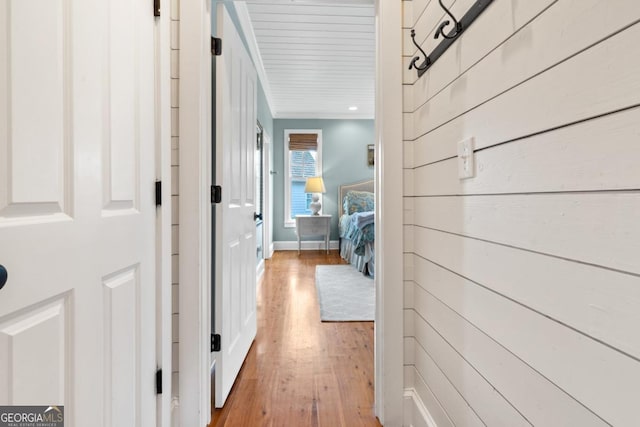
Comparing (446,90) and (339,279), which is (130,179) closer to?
(446,90)

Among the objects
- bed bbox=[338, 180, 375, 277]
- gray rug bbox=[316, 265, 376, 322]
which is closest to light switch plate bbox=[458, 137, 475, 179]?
gray rug bbox=[316, 265, 376, 322]

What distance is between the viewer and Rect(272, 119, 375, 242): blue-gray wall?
5918 mm

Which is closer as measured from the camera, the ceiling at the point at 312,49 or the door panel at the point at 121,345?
the door panel at the point at 121,345

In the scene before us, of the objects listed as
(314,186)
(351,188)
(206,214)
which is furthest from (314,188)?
(206,214)

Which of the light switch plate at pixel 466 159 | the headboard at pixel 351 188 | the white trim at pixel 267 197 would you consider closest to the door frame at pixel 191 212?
the light switch plate at pixel 466 159

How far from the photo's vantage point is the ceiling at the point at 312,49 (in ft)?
8.24

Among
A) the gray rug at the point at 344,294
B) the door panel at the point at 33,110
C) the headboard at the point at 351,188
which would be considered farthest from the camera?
the headboard at the point at 351,188

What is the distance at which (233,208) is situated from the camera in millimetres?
1667

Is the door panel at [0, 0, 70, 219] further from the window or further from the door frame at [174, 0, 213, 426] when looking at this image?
the window

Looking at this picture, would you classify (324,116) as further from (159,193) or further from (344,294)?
(159,193)

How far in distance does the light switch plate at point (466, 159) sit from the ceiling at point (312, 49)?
3.21ft

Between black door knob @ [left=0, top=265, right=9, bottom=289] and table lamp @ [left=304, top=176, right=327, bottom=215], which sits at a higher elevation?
table lamp @ [left=304, top=176, right=327, bottom=215]

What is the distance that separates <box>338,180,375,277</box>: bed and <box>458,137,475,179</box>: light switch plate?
291cm

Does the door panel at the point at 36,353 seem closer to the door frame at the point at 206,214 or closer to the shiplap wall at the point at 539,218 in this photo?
the door frame at the point at 206,214
